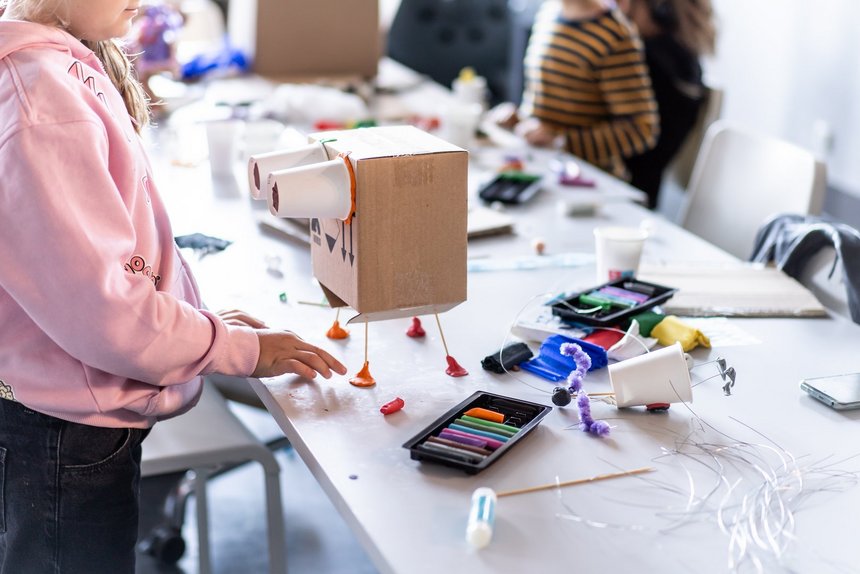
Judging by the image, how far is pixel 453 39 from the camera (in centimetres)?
387

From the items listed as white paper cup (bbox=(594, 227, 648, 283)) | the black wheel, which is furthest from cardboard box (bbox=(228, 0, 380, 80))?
white paper cup (bbox=(594, 227, 648, 283))

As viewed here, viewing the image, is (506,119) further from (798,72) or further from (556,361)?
(798,72)

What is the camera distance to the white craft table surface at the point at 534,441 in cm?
81

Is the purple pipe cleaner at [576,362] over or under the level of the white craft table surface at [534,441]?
over

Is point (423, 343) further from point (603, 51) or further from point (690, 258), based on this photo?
point (603, 51)

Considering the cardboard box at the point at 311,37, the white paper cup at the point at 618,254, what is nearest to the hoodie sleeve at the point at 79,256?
the white paper cup at the point at 618,254

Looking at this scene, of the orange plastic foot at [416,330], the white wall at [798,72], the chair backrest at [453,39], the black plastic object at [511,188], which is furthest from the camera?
the chair backrest at [453,39]

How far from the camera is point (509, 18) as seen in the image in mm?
3969

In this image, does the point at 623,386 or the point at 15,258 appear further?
the point at 623,386

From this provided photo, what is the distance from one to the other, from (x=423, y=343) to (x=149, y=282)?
1.26ft

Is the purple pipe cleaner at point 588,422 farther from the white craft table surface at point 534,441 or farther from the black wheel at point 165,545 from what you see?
the black wheel at point 165,545

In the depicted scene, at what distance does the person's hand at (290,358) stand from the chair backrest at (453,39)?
286cm

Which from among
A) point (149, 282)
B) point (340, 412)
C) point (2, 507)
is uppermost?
point (149, 282)

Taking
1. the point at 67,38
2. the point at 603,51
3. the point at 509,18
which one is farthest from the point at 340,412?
the point at 509,18
